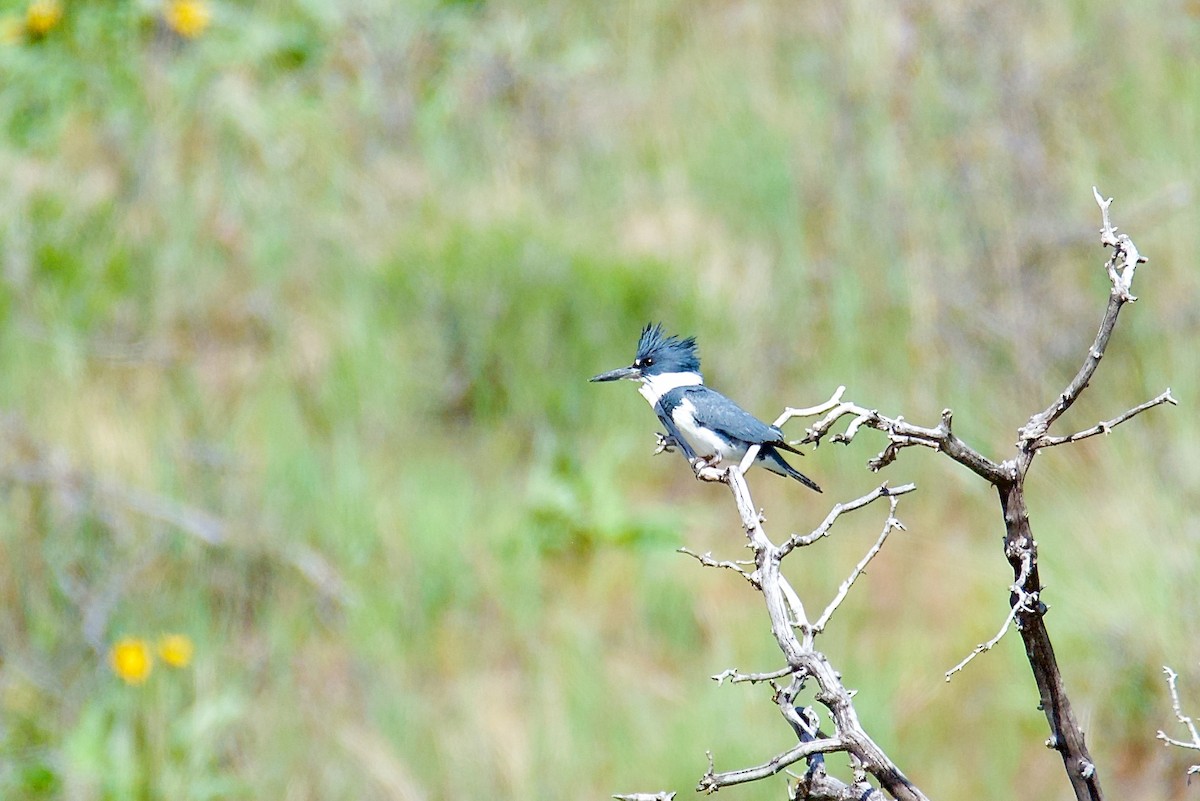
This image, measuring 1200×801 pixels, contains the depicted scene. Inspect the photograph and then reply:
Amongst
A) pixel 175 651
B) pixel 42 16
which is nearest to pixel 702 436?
pixel 175 651

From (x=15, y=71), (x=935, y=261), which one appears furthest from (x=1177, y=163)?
(x=15, y=71)

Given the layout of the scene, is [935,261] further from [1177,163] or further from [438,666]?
[438,666]

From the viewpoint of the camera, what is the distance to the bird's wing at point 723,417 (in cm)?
314

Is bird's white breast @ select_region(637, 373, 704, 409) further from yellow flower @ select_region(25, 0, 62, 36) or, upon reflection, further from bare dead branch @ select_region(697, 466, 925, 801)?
yellow flower @ select_region(25, 0, 62, 36)

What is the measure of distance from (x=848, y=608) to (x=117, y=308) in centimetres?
330

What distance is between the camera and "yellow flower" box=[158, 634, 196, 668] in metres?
4.58

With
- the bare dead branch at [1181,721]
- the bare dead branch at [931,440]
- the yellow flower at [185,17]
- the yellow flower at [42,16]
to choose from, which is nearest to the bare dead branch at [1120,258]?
the bare dead branch at [931,440]

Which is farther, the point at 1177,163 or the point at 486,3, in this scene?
the point at 486,3

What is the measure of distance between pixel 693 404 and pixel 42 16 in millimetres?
5198

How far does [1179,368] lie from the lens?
5.20 metres

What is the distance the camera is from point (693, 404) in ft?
10.5

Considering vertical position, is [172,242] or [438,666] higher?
[172,242]

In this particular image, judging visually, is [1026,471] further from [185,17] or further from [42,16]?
[42,16]

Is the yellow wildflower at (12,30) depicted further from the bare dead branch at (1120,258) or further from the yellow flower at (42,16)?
the bare dead branch at (1120,258)
